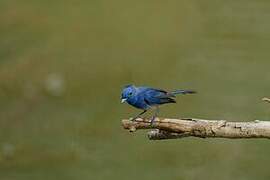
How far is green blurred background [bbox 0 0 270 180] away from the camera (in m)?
4.44

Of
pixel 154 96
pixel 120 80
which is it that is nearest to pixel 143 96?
pixel 154 96

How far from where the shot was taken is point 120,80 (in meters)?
5.21

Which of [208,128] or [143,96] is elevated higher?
[143,96]

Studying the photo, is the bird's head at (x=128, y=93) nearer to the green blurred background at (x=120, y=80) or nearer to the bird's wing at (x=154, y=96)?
the bird's wing at (x=154, y=96)

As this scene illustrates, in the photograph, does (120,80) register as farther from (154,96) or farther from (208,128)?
(208,128)

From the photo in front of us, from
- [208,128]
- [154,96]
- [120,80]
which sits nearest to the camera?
[208,128]

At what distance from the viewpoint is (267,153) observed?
4.32 meters

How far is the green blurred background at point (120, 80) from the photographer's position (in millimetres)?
4438

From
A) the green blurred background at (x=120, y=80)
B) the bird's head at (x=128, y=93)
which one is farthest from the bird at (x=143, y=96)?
the green blurred background at (x=120, y=80)

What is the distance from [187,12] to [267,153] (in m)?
1.88

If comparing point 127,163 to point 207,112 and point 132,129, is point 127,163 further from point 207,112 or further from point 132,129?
point 132,129

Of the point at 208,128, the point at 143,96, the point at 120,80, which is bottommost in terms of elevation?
the point at 208,128

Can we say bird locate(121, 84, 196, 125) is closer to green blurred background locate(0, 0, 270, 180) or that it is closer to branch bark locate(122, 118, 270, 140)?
branch bark locate(122, 118, 270, 140)

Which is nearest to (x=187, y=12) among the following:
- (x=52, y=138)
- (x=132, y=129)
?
(x=52, y=138)
